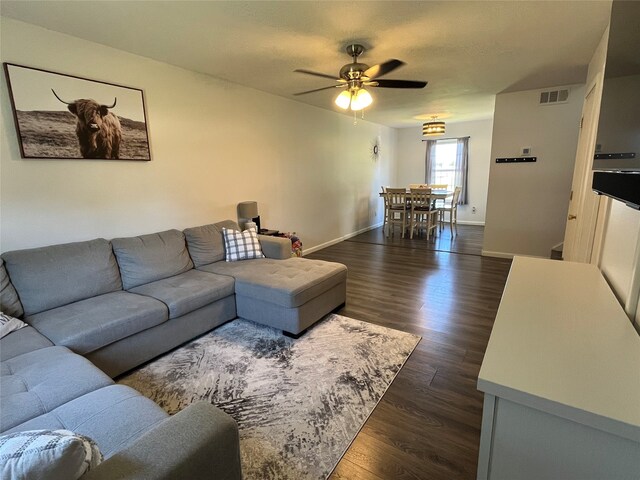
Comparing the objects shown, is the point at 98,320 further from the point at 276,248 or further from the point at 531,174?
the point at 531,174

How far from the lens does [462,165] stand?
25.3 feet

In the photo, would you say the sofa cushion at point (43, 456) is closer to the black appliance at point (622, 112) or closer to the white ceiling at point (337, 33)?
the black appliance at point (622, 112)

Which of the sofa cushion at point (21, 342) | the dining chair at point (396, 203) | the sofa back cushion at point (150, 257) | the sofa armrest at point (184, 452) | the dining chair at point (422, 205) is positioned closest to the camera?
the sofa armrest at point (184, 452)

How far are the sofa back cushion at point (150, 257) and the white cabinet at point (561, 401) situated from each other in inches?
103

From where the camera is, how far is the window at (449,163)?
302 inches

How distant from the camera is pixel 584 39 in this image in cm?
256

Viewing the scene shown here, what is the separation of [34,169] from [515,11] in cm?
360

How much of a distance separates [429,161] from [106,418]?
8.34 m

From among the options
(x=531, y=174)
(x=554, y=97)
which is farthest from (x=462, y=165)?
(x=554, y=97)

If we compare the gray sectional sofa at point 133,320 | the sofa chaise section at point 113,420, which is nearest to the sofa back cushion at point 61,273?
the gray sectional sofa at point 133,320

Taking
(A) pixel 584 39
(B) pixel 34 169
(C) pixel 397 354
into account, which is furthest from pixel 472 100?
(B) pixel 34 169

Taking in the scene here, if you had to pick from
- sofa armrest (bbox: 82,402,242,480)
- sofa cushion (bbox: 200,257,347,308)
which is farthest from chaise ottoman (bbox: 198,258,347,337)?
sofa armrest (bbox: 82,402,242,480)

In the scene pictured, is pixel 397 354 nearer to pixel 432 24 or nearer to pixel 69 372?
pixel 69 372

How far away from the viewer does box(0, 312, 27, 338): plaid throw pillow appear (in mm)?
1776
